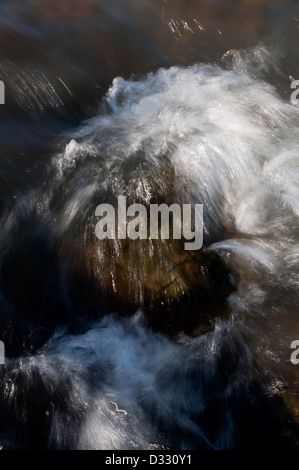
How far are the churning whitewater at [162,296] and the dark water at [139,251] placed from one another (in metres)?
0.01

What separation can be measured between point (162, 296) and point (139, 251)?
46cm

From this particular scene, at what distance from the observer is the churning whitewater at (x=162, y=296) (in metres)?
3.79

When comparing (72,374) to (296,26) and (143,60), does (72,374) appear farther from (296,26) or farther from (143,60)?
(296,26)

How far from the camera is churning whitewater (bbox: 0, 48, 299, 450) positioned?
12.4 feet

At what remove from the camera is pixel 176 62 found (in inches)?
267

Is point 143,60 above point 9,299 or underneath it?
above

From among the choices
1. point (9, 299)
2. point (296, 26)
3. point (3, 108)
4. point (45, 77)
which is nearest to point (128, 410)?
point (9, 299)

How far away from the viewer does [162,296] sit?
4.09m

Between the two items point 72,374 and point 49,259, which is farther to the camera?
point 49,259

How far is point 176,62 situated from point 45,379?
4.85m

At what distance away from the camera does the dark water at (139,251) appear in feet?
→ 12.6

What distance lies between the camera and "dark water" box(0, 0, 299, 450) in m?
3.83

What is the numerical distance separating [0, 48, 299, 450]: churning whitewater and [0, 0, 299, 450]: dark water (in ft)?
0.04
